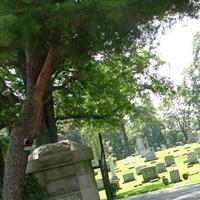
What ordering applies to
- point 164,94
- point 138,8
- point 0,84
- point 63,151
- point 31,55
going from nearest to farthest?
point 138,8, point 63,151, point 31,55, point 0,84, point 164,94

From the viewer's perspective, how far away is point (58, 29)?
7.27 m

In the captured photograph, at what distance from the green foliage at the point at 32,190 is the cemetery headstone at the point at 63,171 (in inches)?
3.2

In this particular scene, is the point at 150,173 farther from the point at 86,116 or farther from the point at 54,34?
the point at 54,34

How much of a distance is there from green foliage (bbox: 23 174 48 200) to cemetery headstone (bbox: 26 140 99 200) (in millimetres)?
81

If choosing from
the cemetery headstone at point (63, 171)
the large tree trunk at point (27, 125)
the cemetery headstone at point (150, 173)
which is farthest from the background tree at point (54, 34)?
the cemetery headstone at point (150, 173)

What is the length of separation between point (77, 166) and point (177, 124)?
7378cm

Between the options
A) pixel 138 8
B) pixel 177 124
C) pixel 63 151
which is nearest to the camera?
pixel 138 8

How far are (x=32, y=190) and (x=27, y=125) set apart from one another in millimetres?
1012

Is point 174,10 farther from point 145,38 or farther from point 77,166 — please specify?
point 77,166

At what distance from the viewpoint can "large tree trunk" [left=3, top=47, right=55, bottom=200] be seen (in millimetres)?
7863

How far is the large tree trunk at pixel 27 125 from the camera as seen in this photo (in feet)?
25.8

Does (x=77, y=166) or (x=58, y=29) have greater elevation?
(x=58, y=29)

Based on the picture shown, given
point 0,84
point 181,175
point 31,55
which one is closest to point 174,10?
point 31,55

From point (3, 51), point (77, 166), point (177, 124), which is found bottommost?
point (77, 166)
